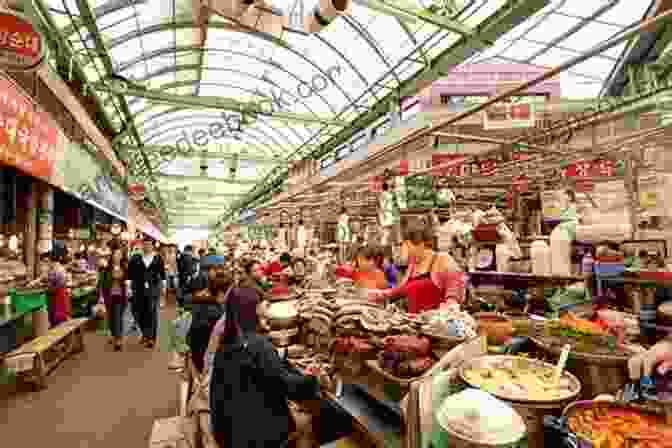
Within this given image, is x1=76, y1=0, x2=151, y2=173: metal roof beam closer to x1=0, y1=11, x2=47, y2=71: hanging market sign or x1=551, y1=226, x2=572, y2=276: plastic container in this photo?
x1=0, y1=11, x2=47, y2=71: hanging market sign

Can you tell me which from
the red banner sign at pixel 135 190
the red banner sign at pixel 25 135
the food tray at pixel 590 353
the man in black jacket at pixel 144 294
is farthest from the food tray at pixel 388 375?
the red banner sign at pixel 135 190

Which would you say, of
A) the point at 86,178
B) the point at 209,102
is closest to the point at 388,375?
the point at 86,178

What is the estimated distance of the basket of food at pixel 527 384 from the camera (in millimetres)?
1244

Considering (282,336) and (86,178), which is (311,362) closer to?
(282,336)

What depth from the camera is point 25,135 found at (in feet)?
16.2

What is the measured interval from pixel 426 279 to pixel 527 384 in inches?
73.2

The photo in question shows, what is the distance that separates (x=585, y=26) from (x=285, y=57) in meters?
6.77

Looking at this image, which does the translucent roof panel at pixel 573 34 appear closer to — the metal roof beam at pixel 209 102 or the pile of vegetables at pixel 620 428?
the metal roof beam at pixel 209 102

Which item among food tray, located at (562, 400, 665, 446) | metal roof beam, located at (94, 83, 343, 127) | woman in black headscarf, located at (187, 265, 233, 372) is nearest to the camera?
food tray, located at (562, 400, 665, 446)

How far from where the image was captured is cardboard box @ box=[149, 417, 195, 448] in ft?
9.45

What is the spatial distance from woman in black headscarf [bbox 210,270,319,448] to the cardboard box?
760 millimetres

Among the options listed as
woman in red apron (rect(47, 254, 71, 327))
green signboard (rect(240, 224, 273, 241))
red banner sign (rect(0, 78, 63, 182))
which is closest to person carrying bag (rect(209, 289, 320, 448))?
red banner sign (rect(0, 78, 63, 182))

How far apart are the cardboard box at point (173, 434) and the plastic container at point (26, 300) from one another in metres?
3.63

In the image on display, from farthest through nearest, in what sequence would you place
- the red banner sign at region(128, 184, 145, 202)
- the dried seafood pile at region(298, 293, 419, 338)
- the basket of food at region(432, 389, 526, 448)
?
the red banner sign at region(128, 184, 145, 202)
the dried seafood pile at region(298, 293, 419, 338)
the basket of food at region(432, 389, 526, 448)
